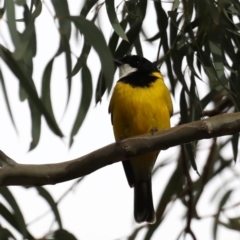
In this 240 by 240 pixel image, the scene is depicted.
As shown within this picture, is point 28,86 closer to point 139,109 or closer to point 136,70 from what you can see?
point 139,109

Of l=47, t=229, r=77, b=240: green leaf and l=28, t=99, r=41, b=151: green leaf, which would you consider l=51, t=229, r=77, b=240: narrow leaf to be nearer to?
l=47, t=229, r=77, b=240: green leaf

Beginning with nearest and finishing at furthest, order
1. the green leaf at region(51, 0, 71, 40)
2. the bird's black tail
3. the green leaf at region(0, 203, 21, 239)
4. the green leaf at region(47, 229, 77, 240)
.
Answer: the green leaf at region(51, 0, 71, 40), the green leaf at region(0, 203, 21, 239), the green leaf at region(47, 229, 77, 240), the bird's black tail

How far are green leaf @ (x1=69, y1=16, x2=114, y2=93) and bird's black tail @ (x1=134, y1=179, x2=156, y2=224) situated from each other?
1193mm

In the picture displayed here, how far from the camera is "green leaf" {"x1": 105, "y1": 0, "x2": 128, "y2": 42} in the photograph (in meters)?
2.16

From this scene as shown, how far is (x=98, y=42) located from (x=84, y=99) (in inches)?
13.6

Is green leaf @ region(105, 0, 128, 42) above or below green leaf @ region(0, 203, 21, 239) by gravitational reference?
above

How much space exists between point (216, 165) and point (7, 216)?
1.51 m

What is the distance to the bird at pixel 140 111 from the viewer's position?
281 cm

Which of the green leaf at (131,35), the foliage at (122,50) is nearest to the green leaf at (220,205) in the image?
the foliage at (122,50)

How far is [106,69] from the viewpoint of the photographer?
2.04 m

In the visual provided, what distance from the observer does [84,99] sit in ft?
7.92

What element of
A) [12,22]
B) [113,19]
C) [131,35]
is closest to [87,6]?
[131,35]

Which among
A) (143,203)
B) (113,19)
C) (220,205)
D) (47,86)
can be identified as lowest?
(220,205)

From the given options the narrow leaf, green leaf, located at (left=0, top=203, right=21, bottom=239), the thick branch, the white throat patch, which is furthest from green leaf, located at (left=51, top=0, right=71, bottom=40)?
the white throat patch
